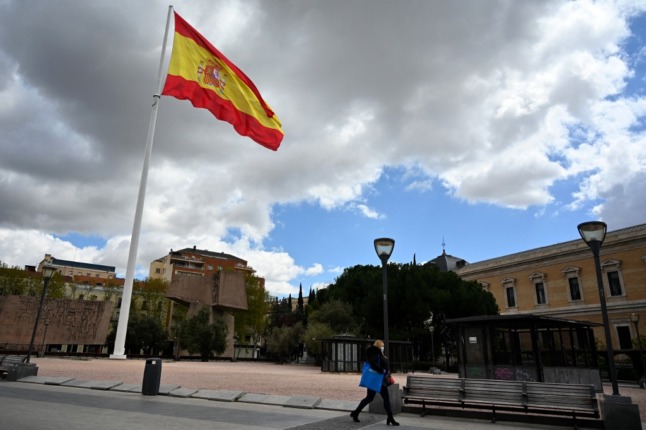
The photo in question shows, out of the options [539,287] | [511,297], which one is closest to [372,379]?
[539,287]

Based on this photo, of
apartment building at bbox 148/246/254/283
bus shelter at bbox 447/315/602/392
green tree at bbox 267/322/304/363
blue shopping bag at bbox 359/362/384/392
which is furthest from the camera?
apartment building at bbox 148/246/254/283

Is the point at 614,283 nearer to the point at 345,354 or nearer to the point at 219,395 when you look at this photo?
A: the point at 345,354

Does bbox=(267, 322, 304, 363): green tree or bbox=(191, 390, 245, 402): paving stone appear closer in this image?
bbox=(191, 390, 245, 402): paving stone

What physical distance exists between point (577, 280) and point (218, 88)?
43632 mm

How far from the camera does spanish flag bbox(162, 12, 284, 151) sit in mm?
17500

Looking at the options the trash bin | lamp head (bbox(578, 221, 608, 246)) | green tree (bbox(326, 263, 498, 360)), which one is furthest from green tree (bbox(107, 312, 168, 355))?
lamp head (bbox(578, 221, 608, 246))

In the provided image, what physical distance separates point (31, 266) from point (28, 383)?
7907cm

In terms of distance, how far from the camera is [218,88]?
1839cm

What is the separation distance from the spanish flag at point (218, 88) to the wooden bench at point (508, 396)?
1191cm

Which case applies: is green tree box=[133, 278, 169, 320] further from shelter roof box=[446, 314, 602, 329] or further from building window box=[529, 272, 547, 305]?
shelter roof box=[446, 314, 602, 329]

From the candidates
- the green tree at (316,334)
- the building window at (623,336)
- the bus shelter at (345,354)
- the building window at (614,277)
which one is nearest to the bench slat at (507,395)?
the bus shelter at (345,354)

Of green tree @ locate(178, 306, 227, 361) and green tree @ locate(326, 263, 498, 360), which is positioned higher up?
green tree @ locate(326, 263, 498, 360)

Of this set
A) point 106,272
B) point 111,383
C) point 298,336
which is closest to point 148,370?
point 111,383

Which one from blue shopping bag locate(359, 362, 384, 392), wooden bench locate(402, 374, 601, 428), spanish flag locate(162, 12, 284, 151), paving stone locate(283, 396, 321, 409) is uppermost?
spanish flag locate(162, 12, 284, 151)
